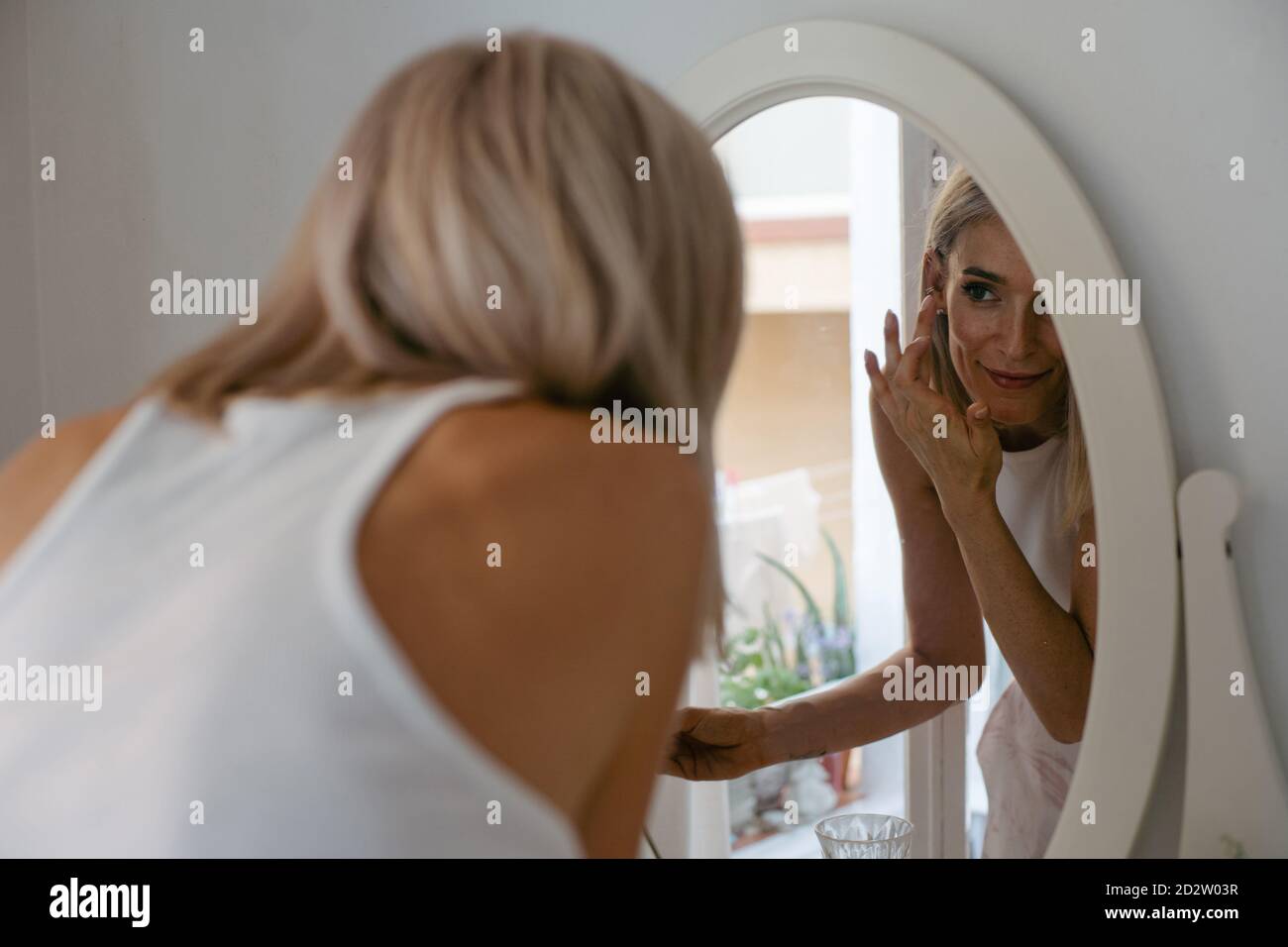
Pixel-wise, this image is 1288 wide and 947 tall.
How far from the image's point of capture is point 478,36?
787mm

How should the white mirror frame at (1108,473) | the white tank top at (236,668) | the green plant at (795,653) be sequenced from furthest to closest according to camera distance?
1. the green plant at (795,653)
2. the white mirror frame at (1108,473)
3. the white tank top at (236,668)

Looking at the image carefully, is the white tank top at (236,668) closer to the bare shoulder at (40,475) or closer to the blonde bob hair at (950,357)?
the bare shoulder at (40,475)

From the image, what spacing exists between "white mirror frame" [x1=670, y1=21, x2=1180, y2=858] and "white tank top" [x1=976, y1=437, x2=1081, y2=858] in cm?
2

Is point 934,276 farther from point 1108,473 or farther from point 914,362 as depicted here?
point 1108,473

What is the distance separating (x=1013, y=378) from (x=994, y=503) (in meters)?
0.08

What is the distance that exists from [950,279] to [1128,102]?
0.14 m

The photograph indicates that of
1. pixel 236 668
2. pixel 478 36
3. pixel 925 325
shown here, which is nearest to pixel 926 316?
pixel 925 325

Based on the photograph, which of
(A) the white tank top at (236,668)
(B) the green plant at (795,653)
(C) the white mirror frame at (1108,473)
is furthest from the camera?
(B) the green plant at (795,653)

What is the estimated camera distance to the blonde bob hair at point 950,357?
69cm

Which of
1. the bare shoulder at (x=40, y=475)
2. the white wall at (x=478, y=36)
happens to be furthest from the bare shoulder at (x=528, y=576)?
the white wall at (x=478, y=36)

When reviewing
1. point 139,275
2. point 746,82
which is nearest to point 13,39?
point 139,275

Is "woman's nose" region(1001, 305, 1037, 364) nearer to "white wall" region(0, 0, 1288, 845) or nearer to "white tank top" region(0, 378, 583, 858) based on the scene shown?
"white wall" region(0, 0, 1288, 845)

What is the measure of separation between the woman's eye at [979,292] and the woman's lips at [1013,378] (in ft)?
0.14
